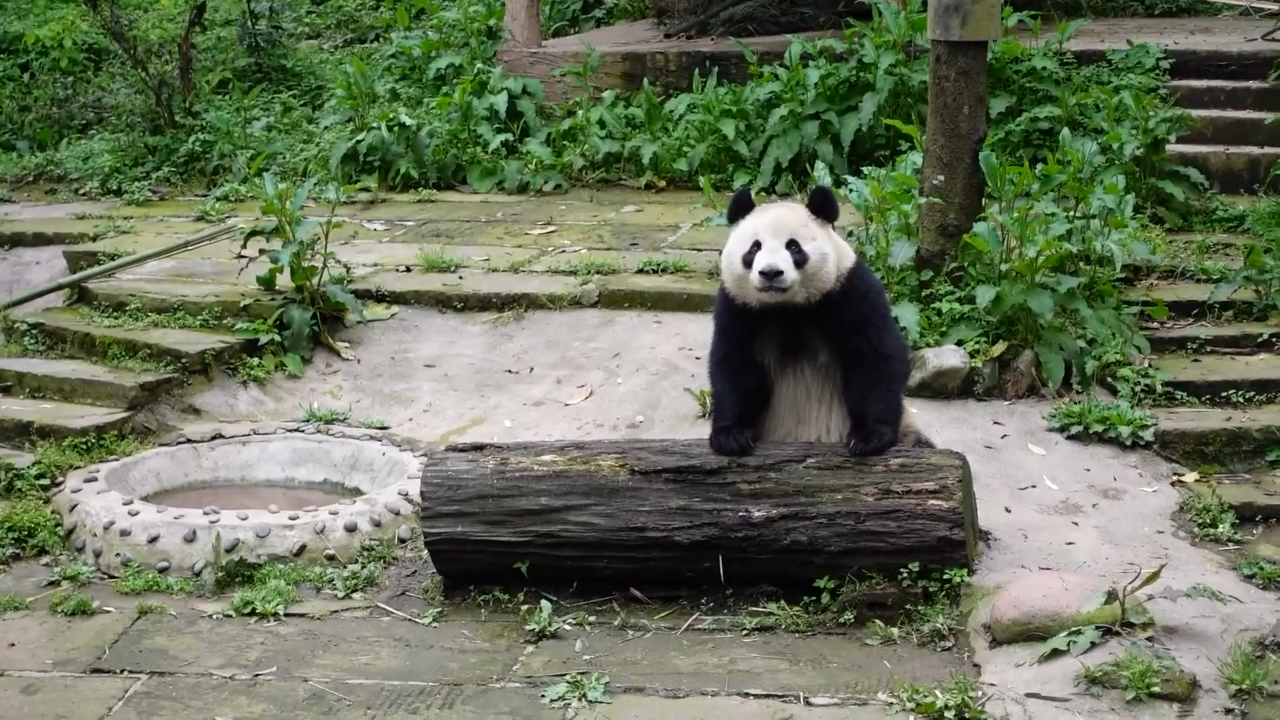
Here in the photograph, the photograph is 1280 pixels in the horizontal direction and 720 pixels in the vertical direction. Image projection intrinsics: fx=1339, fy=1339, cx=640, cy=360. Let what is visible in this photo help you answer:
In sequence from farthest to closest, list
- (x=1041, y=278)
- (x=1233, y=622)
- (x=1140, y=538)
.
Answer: (x=1041, y=278) < (x=1140, y=538) < (x=1233, y=622)

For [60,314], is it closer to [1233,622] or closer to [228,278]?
[228,278]

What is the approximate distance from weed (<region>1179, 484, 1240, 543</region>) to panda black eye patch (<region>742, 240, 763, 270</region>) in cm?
200

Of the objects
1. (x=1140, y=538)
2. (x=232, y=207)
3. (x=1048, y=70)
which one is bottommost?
(x=1140, y=538)

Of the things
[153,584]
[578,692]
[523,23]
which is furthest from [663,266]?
[523,23]

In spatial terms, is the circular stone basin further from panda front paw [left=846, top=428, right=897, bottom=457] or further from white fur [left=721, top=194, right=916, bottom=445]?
panda front paw [left=846, top=428, right=897, bottom=457]

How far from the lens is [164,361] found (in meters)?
6.62

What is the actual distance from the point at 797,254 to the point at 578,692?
1.59 meters

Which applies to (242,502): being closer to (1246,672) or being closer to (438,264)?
(438,264)

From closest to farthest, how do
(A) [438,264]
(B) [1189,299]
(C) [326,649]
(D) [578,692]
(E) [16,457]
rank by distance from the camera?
(D) [578,692] < (C) [326,649] < (E) [16,457] < (B) [1189,299] < (A) [438,264]

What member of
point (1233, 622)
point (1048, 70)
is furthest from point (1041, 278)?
point (1048, 70)

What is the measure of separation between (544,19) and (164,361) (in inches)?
309

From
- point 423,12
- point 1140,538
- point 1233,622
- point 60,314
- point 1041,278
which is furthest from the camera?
point 423,12

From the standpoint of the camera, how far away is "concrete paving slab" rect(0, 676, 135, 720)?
394cm

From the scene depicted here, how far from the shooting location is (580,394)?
6.48 meters
